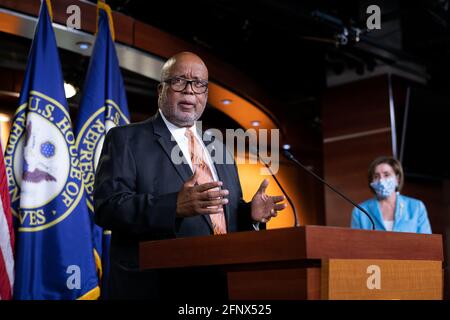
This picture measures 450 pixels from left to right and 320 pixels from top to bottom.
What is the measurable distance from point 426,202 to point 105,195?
5.83 metres

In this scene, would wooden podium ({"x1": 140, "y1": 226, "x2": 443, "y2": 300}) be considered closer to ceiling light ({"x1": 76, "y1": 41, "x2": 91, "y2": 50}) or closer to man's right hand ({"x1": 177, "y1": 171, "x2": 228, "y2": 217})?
man's right hand ({"x1": 177, "y1": 171, "x2": 228, "y2": 217})

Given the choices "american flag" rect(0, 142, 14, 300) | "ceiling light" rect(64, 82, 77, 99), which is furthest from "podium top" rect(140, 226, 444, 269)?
"ceiling light" rect(64, 82, 77, 99)

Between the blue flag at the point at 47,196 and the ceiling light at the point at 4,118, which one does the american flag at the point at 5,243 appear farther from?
the ceiling light at the point at 4,118

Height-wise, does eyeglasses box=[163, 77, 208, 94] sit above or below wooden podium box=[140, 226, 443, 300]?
above

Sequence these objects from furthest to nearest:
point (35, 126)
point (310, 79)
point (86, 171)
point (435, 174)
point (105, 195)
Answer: point (310, 79) → point (435, 174) → point (86, 171) → point (35, 126) → point (105, 195)

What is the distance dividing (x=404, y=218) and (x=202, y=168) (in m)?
2.52

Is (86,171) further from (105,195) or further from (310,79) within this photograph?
(310,79)

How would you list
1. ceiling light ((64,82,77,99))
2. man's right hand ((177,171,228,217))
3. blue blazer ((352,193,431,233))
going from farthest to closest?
1. ceiling light ((64,82,77,99))
2. blue blazer ((352,193,431,233))
3. man's right hand ((177,171,228,217))

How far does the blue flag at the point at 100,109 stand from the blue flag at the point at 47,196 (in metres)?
0.09

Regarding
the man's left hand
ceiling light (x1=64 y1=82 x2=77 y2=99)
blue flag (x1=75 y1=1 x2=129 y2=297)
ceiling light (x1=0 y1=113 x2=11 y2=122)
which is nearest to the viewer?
the man's left hand

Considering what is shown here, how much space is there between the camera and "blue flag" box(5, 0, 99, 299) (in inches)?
131

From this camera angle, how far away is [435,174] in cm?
699

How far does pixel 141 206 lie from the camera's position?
188cm


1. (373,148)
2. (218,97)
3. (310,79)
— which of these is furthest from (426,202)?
(218,97)
